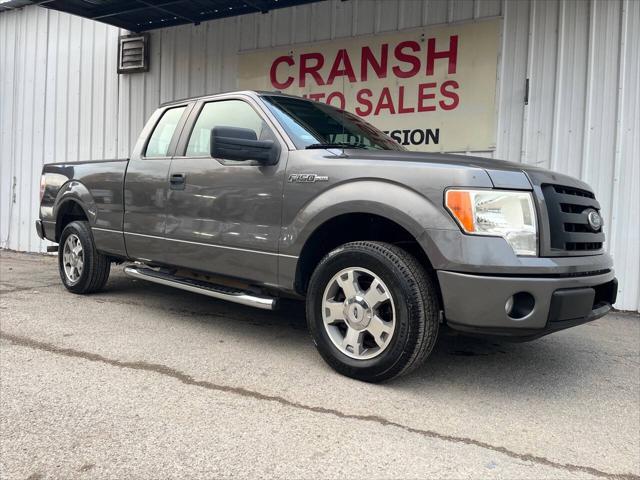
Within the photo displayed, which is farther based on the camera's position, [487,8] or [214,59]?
[214,59]

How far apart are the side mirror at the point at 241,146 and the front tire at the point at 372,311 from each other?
2.82 ft

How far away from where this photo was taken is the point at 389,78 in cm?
703

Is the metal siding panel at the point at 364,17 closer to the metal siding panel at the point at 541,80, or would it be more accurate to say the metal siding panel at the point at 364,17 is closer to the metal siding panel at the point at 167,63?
the metal siding panel at the point at 541,80

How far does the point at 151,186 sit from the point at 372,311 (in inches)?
96.8

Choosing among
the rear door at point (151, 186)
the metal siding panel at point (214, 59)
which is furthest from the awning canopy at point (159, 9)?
the rear door at point (151, 186)

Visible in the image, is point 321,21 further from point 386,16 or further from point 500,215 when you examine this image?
point 500,215

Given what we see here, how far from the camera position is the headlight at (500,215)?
2.87m

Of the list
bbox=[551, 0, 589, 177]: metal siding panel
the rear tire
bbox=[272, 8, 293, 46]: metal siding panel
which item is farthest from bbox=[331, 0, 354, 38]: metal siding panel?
the rear tire

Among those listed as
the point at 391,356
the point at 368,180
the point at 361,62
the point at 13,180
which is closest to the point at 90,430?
the point at 391,356

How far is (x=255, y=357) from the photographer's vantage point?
3.77 m

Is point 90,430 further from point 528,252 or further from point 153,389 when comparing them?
point 528,252

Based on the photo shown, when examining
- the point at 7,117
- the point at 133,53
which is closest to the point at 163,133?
the point at 133,53

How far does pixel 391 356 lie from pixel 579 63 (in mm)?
4627

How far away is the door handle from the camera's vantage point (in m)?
4.34
